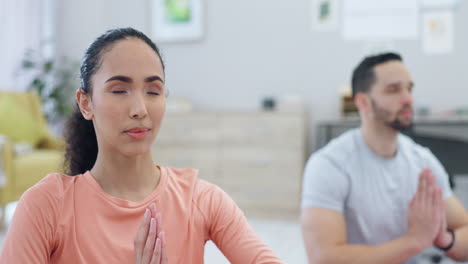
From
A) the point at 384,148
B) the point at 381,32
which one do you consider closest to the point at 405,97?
the point at 384,148

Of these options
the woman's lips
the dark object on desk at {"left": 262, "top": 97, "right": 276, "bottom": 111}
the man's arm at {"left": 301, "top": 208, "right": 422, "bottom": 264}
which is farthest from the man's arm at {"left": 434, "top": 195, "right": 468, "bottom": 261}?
the dark object on desk at {"left": 262, "top": 97, "right": 276, "bottom": 111}

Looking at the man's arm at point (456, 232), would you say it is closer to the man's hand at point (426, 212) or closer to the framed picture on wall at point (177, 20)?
the man's hand at point (426, 212)

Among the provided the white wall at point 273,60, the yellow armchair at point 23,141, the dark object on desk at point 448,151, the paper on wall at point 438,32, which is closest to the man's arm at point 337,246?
the dark object on desk at point 448,151

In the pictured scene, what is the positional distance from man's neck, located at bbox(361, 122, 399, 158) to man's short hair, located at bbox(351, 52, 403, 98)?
0.17m

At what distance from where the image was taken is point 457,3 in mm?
3930

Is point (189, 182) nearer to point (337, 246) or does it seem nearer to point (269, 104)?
point (337, 246)

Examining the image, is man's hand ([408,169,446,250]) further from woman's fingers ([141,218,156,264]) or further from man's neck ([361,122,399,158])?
woman's fingers ([141,218,156,264])

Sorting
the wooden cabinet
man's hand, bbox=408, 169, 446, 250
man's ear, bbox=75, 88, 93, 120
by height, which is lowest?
the wooden cabinet

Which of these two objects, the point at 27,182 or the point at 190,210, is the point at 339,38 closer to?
the point at 27,182

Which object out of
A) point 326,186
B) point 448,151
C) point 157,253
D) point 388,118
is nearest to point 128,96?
point 157,253

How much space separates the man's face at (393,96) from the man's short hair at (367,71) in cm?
2

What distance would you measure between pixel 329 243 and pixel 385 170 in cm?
33

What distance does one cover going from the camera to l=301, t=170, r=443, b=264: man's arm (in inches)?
51.4

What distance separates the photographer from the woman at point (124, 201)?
2.54 feet
